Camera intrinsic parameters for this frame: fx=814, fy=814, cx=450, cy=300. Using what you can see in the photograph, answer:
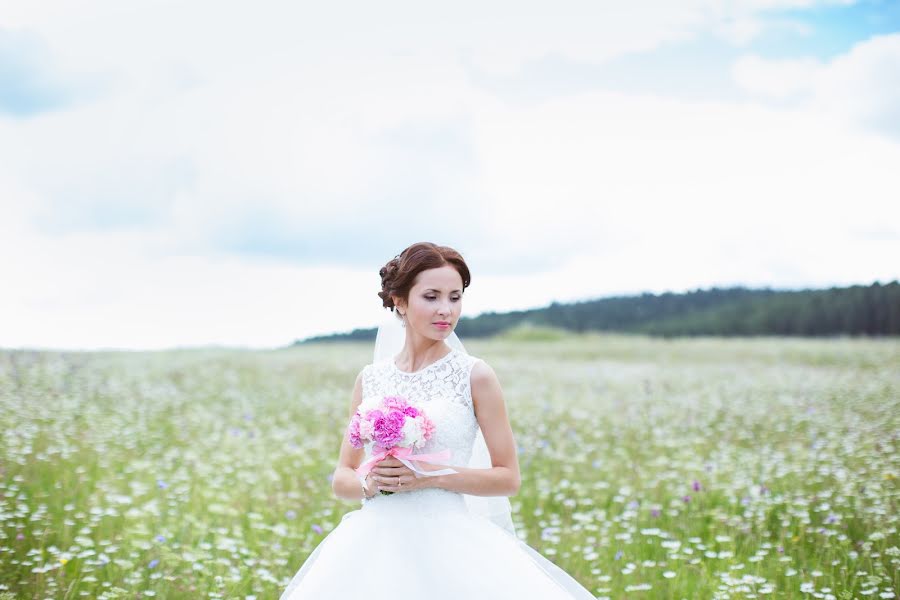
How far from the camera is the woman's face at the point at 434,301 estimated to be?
4367 millimetres

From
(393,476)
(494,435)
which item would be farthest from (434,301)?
(393,476)

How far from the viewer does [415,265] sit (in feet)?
14.4

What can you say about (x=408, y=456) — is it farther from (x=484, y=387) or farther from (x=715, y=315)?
(x=715, y=315)

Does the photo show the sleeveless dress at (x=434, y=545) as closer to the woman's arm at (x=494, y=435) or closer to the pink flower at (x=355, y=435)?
the woman's arm at (x=494, y=435)

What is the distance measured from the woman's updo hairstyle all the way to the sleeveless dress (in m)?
0.45

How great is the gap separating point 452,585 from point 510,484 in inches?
23.9

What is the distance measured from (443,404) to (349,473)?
0.71m

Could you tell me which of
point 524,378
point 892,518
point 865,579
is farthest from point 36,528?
point 524,378

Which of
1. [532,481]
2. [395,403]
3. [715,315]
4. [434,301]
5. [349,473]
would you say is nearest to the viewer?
[395,403]

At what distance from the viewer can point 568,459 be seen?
10609 millimetres

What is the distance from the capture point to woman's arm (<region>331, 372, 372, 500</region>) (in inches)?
175

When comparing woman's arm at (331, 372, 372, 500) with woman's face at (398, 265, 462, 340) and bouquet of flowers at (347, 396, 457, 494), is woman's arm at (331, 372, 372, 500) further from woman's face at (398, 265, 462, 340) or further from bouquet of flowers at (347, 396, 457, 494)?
woman's face at (398, 265, 462, 340)

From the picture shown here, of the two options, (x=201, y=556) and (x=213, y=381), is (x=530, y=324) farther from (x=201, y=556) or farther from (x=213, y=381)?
(x=201, y=556)

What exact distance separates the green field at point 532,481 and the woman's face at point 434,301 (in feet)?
9.99
